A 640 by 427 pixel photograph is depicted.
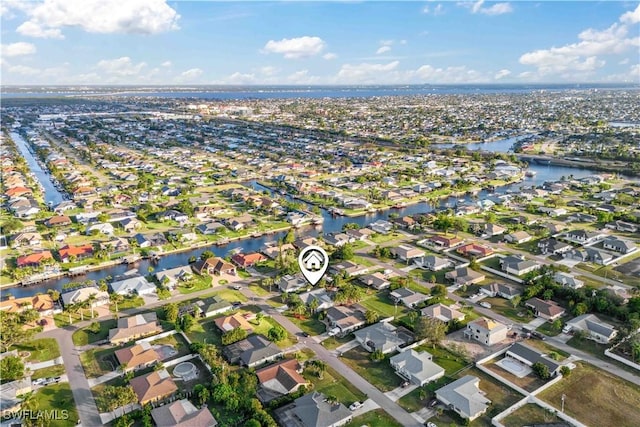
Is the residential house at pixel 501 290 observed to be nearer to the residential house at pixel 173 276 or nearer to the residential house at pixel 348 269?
the residential house at pixel 348 269

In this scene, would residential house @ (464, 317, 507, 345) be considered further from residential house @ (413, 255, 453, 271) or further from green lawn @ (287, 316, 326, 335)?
residential house @ (413, 255, 453, 271)

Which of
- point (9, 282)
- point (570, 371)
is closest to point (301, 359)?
point (570, 371)

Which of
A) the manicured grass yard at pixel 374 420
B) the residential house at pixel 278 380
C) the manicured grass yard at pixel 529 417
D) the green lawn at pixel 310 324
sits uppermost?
the residential house at pixel 278 380

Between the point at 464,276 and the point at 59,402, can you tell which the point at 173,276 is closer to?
the point at 59,402

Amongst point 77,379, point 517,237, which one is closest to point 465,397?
point 77,379

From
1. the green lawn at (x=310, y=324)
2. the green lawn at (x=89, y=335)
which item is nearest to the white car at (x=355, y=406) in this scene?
the green lawn at (x=310, y=324)

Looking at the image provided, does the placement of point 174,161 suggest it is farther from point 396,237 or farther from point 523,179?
point 523,179
